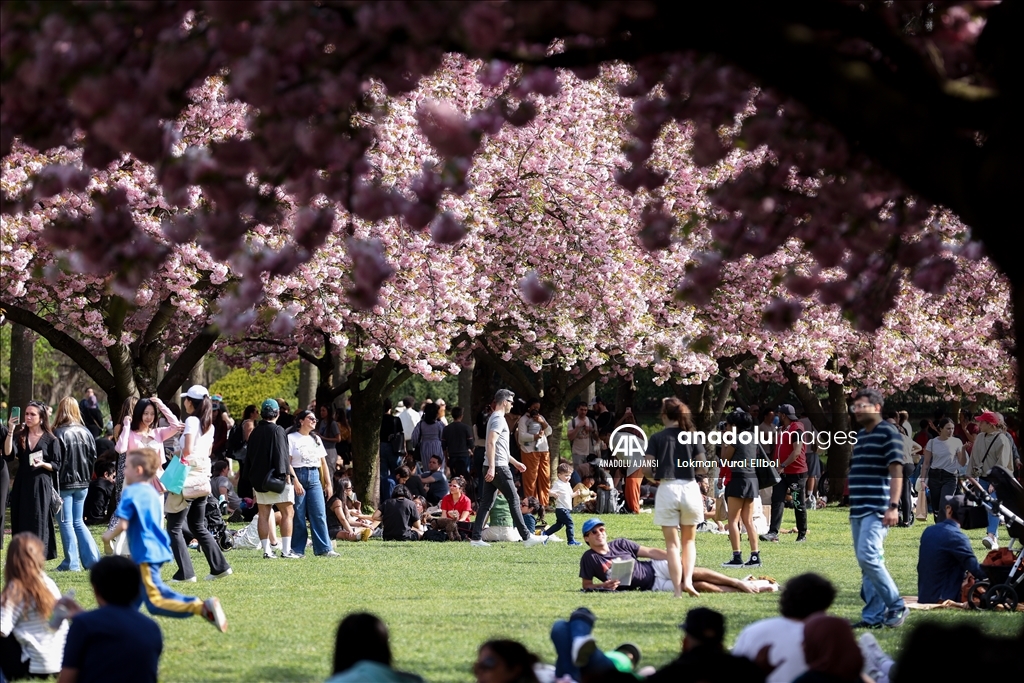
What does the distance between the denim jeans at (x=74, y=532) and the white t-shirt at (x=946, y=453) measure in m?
13.5

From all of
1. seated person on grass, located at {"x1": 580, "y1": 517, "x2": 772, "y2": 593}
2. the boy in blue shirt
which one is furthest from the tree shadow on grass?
seated person on grass, located at {"x1": 580, "y1": 517, "x2": 772, "y2": 593}

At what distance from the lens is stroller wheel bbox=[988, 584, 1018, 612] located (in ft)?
40.4

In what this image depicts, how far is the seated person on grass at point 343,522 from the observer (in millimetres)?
19922

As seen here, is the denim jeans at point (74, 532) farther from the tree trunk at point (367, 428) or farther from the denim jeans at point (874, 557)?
the tree trunk at point (367, 428)

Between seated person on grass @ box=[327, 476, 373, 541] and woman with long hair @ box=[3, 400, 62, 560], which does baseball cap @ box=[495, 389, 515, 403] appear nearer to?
seated person on grass @ box=[327, 476, 373, 541]

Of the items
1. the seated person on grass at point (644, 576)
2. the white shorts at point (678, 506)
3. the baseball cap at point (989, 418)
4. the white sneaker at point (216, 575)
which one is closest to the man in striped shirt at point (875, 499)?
the white shorts at point (678, 506)

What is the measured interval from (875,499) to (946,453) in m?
12.3

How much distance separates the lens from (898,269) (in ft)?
23.3

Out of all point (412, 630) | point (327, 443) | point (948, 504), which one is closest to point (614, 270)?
point (327, 443)

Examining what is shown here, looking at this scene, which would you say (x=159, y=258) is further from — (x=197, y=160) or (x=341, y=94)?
(x=341, y=94)

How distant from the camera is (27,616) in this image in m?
8.98

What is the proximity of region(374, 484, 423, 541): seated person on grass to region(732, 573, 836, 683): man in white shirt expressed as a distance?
1350cm

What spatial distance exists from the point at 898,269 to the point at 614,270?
18868mm

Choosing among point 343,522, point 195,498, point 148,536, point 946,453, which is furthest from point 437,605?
point 946,453
